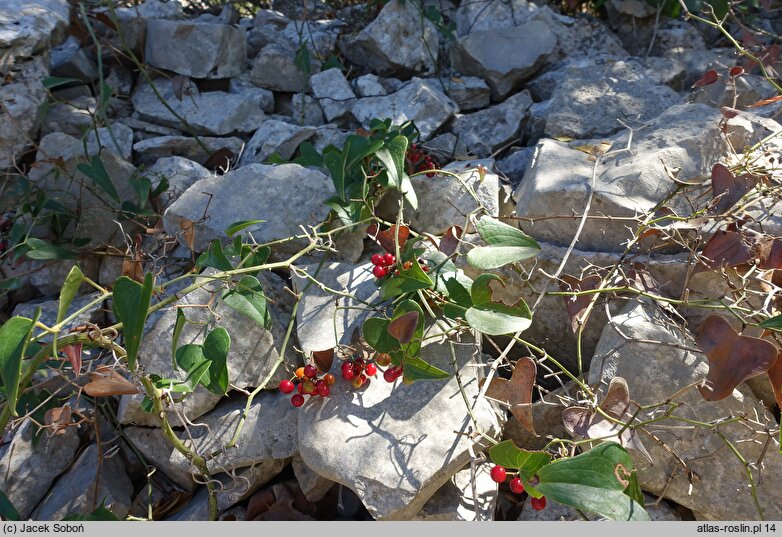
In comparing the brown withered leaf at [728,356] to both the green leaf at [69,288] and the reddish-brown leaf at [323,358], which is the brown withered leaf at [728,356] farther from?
the green leaf at [69,288]

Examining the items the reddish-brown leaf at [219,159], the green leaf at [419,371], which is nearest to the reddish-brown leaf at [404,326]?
the green leaf at [419,371]

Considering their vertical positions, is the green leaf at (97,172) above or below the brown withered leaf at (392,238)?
below

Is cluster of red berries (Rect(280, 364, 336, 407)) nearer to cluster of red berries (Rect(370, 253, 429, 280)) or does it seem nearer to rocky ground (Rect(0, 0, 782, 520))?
rocky ground (Rect(0, 0, 782, 520))

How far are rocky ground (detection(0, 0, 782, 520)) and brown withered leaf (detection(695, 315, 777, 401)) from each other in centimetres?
18

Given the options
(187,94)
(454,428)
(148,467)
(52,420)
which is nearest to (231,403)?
(148,467)

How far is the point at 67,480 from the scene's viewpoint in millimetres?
1662

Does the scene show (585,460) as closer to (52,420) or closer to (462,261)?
(462,261)

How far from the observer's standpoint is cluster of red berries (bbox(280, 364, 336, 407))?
4.69 ft

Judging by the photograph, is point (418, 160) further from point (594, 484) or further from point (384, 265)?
point (594, 484)

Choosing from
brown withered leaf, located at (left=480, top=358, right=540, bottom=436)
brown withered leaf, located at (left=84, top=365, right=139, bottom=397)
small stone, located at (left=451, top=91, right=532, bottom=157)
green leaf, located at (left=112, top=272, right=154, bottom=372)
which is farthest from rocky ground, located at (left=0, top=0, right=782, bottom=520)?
green leaf, located at (left=112, top=272, right=154, bottom=372)

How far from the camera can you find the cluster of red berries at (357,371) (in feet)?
4.73

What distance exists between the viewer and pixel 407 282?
54.6 inches

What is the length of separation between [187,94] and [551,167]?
1433mm

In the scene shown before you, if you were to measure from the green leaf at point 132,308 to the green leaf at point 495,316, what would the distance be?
23.7 inches
